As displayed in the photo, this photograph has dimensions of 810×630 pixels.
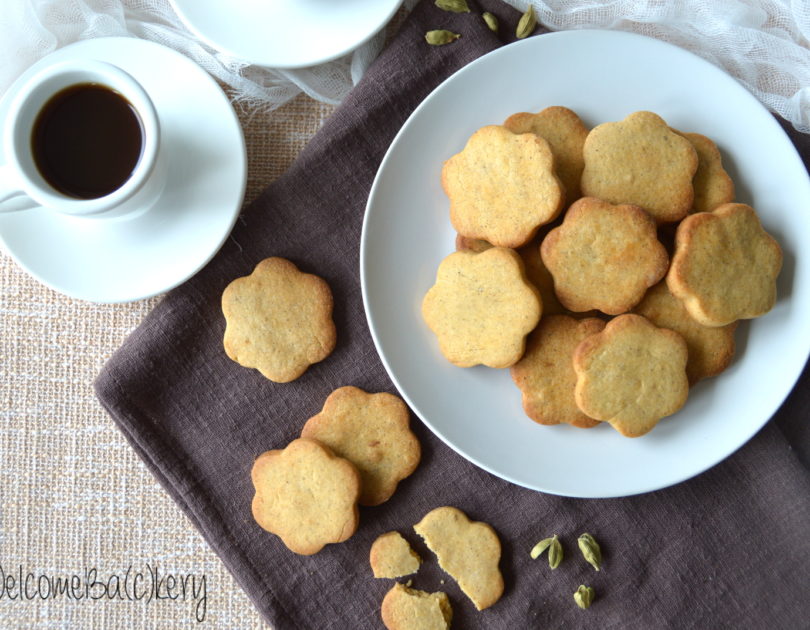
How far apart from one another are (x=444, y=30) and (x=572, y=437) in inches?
32.8

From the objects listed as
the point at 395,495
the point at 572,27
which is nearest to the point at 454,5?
the point at 572,27

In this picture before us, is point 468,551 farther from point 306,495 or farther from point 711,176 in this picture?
point 711,176

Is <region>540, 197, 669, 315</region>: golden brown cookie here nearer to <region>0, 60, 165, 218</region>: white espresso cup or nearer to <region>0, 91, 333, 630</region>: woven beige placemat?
<region>0, 60, 165, 218</region>: white espresso cup

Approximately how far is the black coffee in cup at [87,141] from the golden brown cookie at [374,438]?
23.8 inches

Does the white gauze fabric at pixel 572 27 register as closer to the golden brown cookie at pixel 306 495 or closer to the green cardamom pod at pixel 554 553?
the golden brown cookie at pixel 306 495

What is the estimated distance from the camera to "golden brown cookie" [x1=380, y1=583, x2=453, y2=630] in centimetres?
146

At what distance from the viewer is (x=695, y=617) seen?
1.46m

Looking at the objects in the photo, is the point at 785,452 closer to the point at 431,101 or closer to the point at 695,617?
the point at 695,617

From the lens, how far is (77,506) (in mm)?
1598

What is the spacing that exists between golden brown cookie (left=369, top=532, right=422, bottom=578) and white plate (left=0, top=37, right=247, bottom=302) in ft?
2.13

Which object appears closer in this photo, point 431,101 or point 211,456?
point 431,101

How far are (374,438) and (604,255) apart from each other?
0.56 m

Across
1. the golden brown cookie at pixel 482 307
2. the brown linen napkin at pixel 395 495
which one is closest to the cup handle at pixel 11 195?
the brown linen napkin at pixel 395 495

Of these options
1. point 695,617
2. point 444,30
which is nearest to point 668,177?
point 444,30
